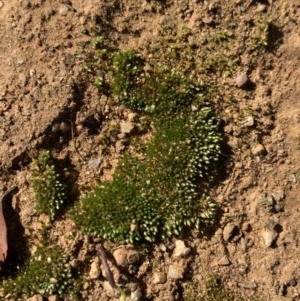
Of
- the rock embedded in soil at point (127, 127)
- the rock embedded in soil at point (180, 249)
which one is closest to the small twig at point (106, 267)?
the rock embedded in soil at point (180, 249)

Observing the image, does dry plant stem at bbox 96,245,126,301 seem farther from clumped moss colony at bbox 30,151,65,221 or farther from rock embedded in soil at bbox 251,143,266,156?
rock embedded in soil at bbox 251,143,266,156

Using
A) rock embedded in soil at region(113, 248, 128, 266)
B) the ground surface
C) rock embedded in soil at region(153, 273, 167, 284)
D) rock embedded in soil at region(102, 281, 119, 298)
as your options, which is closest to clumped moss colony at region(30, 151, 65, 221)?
the ground surface

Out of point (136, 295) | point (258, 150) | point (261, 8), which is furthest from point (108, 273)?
point (261, 8)

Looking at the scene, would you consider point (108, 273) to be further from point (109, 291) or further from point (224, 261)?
point (224, 261)

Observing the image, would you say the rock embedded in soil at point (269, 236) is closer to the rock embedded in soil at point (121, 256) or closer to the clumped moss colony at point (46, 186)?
the rock embedded in soil at point (121, 256)

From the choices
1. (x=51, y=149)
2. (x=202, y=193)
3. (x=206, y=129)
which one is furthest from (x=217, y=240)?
(x=51, y=149)

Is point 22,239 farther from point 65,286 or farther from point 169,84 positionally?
point 169,84
